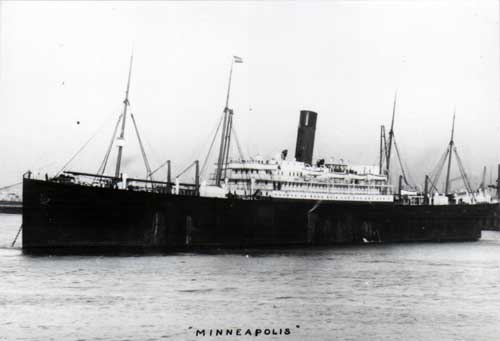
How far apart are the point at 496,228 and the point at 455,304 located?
75.7 m

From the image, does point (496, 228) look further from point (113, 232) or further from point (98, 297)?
point (98, 297)

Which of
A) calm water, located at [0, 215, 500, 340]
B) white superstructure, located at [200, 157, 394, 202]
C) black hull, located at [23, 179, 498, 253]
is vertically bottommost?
calm water, located at [0, 215, 500, 340]

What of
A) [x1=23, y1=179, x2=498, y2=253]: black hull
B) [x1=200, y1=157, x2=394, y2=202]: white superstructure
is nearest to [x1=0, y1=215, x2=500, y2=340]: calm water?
[x1=23, y1=179, x2=498, y2=253]: black hull

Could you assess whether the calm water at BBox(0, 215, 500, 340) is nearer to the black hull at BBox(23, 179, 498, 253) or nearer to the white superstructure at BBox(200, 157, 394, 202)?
the black hull at BBox(23, 179, 498, 253)

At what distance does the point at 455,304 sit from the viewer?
67.4 feet

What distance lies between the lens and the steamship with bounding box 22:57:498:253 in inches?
1200

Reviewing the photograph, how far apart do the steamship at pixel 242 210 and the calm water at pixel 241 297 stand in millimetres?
2661

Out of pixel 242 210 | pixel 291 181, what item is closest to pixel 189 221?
pixel 242 210

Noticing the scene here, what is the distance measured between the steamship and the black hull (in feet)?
0.15

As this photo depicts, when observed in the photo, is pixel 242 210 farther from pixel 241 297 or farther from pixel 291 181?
pixel 241 297

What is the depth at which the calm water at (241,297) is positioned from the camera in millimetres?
16531

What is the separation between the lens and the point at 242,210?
36.6 m

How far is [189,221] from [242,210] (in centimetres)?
338

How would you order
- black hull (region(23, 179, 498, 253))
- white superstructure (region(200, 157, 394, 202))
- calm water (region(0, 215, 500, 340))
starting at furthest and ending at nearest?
white superstructure (region(200, 157, 394, 202))
black hull (region(23, 179, 498, 253))
calm water (region(0, 215, 500, 340))
